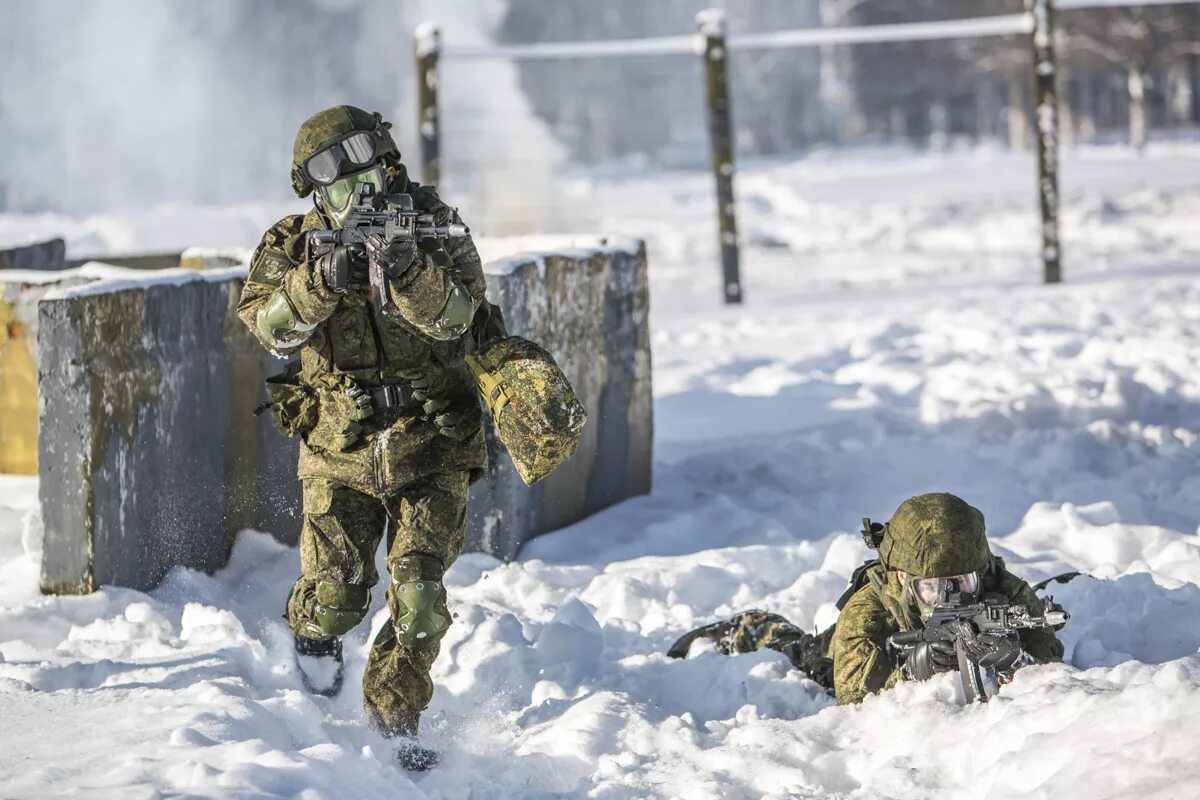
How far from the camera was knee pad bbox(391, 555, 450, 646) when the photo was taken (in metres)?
4.22

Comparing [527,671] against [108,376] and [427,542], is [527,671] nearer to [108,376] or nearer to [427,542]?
[427,542]

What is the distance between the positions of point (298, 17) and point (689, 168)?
410 inches

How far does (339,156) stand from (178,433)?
1.74m

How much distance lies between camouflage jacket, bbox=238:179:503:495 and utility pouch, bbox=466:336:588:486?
0.45 ft

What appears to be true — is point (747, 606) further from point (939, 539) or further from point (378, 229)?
point (378, 229)

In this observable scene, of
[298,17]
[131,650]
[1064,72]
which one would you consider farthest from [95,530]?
[298,17]

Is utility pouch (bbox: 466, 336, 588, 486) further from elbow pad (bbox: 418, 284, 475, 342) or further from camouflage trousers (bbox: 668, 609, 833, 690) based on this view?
camouflage trousers (bbox: 668, 609, 833, 690)

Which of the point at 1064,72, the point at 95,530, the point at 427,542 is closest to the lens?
the point at 427,542

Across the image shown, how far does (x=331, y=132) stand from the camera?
4102mm

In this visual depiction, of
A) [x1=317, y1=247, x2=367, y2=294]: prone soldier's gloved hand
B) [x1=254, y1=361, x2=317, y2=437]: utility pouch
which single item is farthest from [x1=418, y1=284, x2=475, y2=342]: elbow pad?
[x1=254, y1=361, x2=317, y2=437]: utility pouch

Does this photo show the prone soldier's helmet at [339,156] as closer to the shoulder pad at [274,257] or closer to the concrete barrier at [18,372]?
the shoulder pad at [274,257]

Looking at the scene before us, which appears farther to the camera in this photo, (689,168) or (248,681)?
(689,168)

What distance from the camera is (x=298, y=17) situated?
40.8m

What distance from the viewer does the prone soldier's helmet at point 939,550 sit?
429 centimetres
